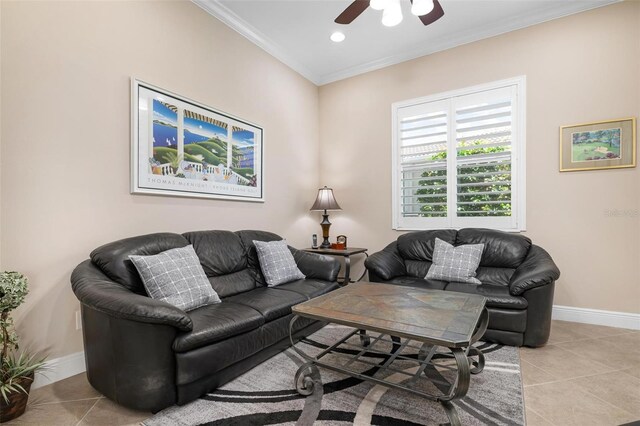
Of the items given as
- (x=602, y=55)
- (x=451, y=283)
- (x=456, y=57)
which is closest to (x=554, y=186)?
(x=602, y=55)

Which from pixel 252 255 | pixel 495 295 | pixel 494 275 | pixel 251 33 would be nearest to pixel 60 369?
pixel 252 255

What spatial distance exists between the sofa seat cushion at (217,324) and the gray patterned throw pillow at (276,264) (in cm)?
70

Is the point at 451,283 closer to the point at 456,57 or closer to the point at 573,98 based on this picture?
the point at 573,98

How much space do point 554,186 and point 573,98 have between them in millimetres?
934

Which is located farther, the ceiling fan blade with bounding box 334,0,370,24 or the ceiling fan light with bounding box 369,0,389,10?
the ceiling fan blade with bounding box 334,0,370,24

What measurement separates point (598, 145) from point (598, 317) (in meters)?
1.74

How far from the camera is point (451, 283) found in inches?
123

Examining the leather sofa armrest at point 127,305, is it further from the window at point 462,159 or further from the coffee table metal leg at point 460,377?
the window at point 462,159

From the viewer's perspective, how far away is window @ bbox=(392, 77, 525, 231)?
356 cm

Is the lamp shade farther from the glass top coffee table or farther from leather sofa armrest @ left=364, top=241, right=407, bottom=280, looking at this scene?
the glass top coffee table

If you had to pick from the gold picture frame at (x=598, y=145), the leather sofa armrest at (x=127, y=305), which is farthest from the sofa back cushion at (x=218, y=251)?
the gold picture frame at (x=598, y=145)

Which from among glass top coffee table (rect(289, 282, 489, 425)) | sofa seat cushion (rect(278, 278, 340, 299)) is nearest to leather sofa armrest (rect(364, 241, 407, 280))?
sofa seat cushion (rect(278, 278, 340, 299))

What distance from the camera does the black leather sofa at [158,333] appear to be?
1.68m

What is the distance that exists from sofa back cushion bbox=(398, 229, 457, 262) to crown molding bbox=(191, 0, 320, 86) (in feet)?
9.28
